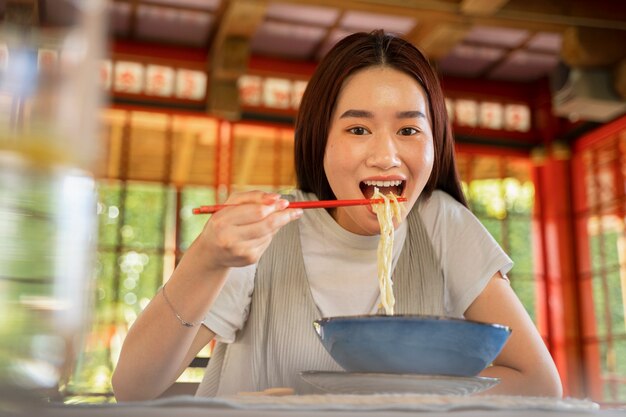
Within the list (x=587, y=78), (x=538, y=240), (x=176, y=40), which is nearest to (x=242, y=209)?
(x=587, y=78)

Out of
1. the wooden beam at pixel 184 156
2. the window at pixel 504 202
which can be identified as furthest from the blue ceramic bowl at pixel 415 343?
the window at pixel 504 202

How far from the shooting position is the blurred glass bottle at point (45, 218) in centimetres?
28

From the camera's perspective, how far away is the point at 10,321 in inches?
11.0

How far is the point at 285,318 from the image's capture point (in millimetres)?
1268

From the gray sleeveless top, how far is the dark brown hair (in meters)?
0.15

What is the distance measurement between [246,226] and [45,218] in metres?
0.55

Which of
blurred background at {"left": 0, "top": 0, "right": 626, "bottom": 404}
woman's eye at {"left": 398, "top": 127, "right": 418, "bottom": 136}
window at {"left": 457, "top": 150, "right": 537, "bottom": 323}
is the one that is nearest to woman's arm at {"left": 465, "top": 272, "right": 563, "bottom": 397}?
woman's eye at {"left": 398, "top": 127, "right": 418, "bottom": 136}

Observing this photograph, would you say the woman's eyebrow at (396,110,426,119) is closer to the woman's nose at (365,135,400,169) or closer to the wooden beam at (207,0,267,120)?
the woman's nose at (365,135,400,169)

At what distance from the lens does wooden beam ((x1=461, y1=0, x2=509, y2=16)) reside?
4211 millimetres

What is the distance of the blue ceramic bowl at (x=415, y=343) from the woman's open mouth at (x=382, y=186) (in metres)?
0.47

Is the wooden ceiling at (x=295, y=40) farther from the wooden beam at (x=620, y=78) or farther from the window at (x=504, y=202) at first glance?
the window at (x=504, y=202)

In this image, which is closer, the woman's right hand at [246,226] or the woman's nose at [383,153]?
the woman's right hand at [246,226]

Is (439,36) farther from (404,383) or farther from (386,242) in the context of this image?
(404,383)

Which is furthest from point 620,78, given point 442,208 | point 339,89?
point 339,89
